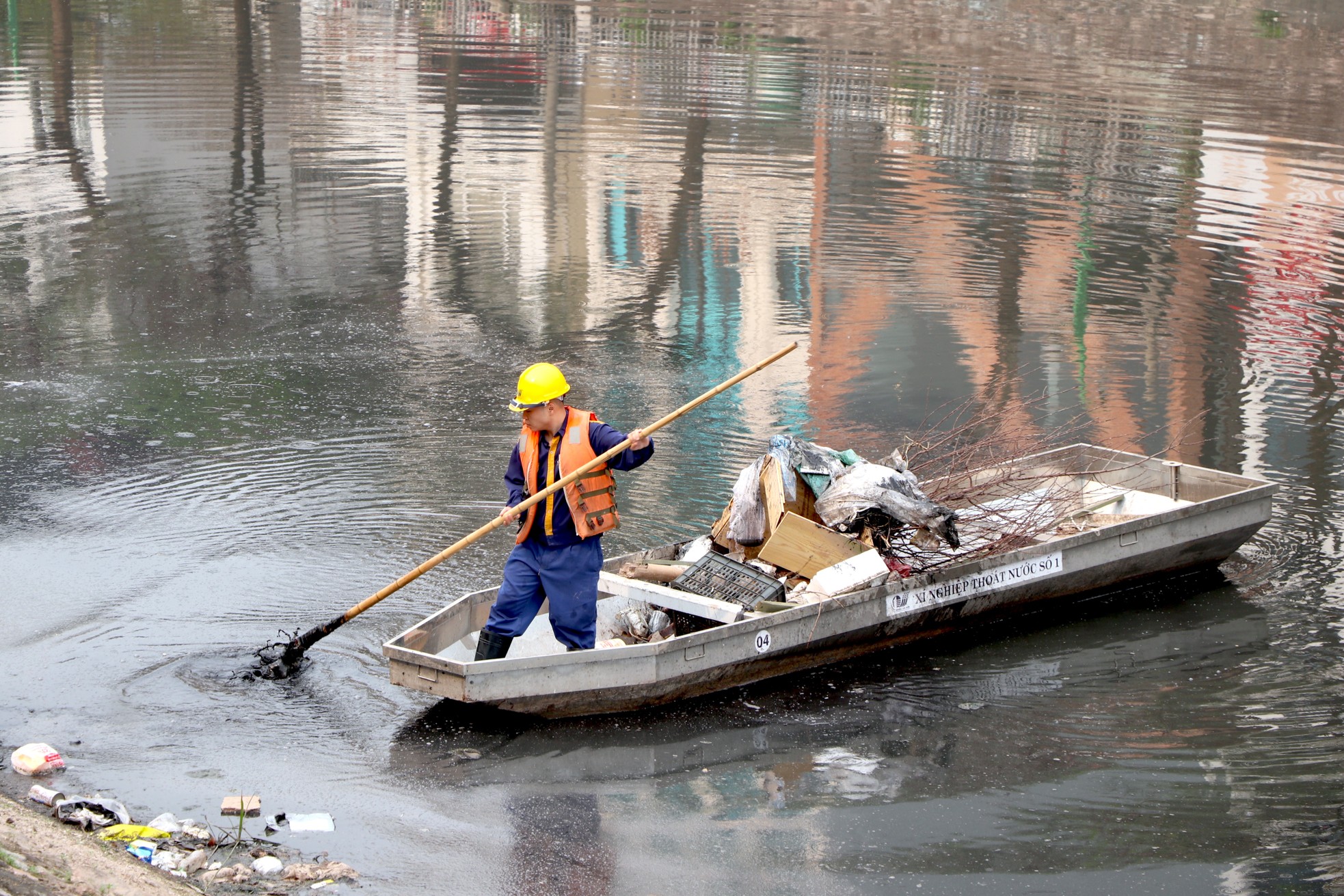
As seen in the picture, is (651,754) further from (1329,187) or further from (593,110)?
(593,110)

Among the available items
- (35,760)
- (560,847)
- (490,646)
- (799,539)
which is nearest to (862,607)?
(799,539)

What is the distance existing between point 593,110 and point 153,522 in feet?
58.7

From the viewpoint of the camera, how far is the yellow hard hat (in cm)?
751

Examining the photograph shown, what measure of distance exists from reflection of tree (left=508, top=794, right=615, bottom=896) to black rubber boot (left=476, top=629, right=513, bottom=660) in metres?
0.95

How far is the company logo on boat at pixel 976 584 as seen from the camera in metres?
8.62

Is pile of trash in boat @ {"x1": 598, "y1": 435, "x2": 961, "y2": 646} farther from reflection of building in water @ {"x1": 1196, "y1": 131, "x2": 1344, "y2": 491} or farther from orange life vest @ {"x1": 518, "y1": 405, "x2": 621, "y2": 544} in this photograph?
reflection of building in water @ {"x1": 1196, "y1": 131, "x2": 1344, "y2": 491}

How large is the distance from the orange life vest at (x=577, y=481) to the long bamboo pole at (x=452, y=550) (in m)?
0.07

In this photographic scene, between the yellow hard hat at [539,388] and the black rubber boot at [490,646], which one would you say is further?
A: the black rubber boot at [490,646]

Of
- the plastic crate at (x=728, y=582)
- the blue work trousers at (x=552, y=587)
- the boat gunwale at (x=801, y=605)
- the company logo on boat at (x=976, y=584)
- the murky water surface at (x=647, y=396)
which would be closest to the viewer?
the murky water surface at (x=647, y=396)

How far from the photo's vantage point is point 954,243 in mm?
18578

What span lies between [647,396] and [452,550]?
551 centimetres

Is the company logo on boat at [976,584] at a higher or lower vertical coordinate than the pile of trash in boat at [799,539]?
lower

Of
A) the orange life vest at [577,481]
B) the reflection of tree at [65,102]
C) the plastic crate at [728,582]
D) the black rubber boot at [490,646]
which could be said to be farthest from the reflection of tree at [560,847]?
the reflection of tree at [65,102]

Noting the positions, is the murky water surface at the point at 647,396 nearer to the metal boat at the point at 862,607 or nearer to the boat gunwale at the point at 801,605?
the metal boat at the point at 862,607
